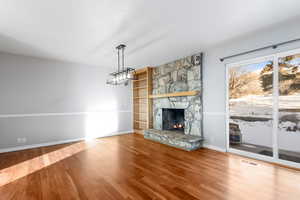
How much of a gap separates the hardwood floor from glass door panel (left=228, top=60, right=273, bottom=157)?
42 centimetres

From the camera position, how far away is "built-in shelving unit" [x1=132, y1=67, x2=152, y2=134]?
584cm

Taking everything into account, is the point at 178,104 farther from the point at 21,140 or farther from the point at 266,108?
the point at 21,140

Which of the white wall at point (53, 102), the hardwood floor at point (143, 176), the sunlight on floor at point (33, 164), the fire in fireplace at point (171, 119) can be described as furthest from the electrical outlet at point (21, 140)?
the fire in fireplace at point (171, 119)

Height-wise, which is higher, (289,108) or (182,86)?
(182,86)

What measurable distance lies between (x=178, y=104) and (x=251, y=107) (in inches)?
80.5

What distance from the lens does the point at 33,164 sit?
10.1ft

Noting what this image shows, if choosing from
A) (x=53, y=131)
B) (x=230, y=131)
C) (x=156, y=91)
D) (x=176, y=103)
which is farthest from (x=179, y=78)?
(x=53, y=131)

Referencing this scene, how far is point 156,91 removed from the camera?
5688 mm

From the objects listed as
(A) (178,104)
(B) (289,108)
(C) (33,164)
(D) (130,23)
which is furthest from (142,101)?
(B) (289,108)

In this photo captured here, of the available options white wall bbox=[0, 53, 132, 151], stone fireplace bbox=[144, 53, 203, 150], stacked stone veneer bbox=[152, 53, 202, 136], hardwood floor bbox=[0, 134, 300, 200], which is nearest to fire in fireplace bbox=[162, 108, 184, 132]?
stone fireplace bbox=[144, 53, 203, 150]

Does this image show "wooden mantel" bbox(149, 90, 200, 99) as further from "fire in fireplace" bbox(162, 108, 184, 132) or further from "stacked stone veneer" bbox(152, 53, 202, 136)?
"fire in fireplace" bbox(162, 108, 184, 132)

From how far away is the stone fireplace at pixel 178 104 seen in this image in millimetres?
4207

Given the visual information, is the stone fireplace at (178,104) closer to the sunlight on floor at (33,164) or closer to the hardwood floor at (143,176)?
the hardwood floor at (143,176)

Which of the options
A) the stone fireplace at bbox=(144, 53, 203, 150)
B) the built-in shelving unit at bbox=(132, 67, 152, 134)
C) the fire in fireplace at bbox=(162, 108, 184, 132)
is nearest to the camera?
the stone fireplace at bbox=(144, 53, 203, 150)
